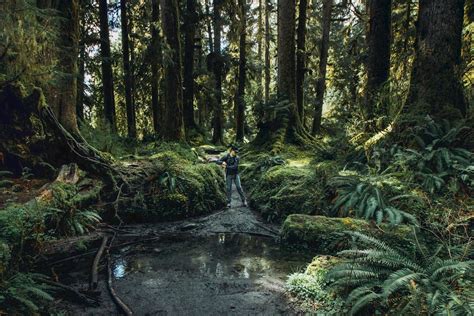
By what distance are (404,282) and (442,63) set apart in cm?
665

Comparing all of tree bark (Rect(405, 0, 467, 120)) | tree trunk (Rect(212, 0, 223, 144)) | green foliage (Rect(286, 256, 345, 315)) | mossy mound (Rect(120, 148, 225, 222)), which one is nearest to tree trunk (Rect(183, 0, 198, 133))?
tree trunk (Rect(212, 0, 223, 144))

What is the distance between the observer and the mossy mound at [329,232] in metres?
5.86

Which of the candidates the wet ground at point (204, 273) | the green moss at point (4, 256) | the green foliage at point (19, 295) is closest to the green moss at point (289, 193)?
the wet ground at point (204, 273)

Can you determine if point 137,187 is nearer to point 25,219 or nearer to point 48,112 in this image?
point 48,112

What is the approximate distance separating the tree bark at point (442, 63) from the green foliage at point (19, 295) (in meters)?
8.48

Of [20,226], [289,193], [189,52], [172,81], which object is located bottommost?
[289,193]

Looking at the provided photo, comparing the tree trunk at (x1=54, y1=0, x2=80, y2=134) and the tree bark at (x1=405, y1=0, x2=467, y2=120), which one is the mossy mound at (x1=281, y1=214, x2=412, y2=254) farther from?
the tree trunk at (x1=54, y1=0, x2=80, y2=134)

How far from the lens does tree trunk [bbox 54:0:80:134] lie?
30.4 feet

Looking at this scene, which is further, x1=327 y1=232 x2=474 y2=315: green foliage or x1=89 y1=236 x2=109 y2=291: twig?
x1=89 y1=236 x2=109 y2=291: twig

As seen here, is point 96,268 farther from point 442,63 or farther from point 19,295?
point 442,63

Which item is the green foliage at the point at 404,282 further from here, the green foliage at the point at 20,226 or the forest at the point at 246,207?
the green foliage at the point at 20,226

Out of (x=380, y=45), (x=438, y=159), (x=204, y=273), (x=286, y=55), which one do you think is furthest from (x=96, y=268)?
(x=286, y=55)

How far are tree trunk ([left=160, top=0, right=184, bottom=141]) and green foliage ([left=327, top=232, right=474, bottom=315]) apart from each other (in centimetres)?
1105

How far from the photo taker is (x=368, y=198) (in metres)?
7.43
